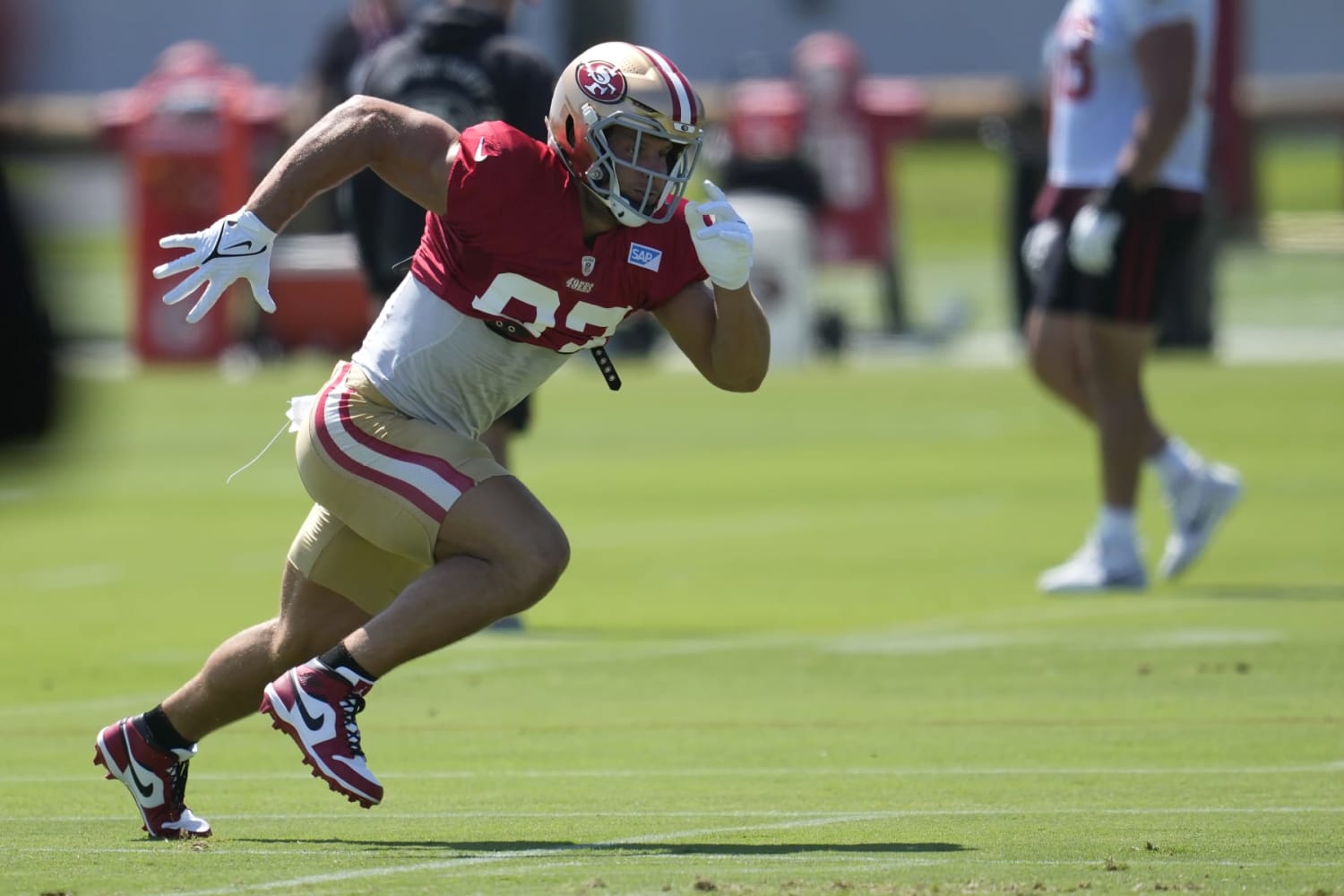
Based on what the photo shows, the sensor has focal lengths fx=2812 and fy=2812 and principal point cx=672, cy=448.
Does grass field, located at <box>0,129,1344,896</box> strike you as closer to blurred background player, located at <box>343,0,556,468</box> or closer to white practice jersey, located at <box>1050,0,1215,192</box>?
blurred background player, located at <box>343,0,556,468</box>

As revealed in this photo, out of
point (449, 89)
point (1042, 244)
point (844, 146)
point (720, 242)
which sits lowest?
point (844, 146)

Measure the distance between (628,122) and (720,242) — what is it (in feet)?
1.17

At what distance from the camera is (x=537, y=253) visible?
262 inches

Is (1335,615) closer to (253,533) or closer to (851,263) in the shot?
(253,533)

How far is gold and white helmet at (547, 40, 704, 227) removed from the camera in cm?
664

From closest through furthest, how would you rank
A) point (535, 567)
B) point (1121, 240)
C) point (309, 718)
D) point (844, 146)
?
1. point (309, 718)
2. point (535, 567)
3. point (1121, 240)
4. point (844, 146)

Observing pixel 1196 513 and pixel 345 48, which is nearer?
pixel 1196 513

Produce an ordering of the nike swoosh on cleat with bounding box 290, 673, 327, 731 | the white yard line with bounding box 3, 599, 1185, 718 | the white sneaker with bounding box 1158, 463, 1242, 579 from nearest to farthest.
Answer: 1. the nike swoosh on cleat with bounding box 290, 673, 327, 731
2. the white yard line with bounding box 3, 599, 1185, 718
3. the white sneaker with bounding box 1158, 463, 1242, 579

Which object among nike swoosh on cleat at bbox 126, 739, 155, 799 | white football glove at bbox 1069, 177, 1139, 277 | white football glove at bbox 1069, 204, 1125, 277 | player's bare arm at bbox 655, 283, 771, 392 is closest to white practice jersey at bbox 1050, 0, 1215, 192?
white football glove at bbox 1069, 177, 1139, 277

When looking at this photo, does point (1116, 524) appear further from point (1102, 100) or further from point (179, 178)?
point (179, 178)

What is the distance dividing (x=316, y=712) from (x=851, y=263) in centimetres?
2068

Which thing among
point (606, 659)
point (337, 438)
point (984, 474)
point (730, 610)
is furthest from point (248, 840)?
point (984, 474)

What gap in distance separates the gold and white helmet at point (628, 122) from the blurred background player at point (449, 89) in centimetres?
373

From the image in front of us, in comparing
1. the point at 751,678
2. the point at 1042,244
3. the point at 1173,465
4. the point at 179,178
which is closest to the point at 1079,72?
the point at 1042,244
